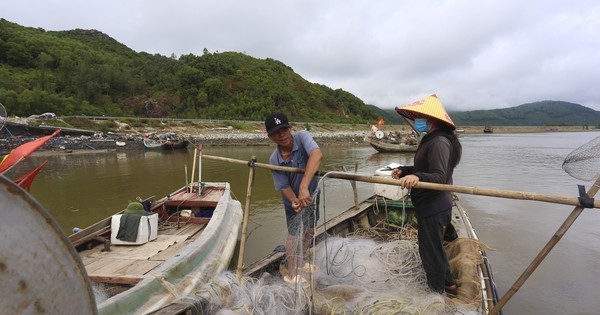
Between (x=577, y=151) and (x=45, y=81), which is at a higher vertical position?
(x=45, y=81)

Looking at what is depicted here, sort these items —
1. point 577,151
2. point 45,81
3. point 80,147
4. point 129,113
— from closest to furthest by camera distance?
point 577,151 → point 80,147 → point 45,81 → point 129,113

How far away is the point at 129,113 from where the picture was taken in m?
56.3

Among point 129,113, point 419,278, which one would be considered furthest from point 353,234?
point 129,113

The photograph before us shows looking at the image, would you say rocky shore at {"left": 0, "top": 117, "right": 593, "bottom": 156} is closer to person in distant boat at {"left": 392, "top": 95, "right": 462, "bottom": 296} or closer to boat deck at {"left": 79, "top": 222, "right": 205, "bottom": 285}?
boat deck at {"left": 79, "top": 222, "right": 205, "bottom": 285}

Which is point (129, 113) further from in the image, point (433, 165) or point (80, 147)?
point (433, 165)

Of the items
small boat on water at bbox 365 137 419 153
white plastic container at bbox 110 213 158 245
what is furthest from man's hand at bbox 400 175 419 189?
small boat on water at bbox 365 137 419 153

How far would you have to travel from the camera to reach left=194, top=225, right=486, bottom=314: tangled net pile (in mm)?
3057

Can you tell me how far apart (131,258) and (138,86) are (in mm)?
69506

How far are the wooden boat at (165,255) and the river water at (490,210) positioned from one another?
1.28 m

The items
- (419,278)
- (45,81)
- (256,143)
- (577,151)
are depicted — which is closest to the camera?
(577,151)

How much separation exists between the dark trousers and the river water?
132 centimetres

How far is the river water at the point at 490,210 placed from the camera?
592cm

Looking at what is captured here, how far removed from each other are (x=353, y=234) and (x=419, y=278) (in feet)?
7.64

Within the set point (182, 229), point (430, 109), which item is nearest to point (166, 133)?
point (182, 229)
